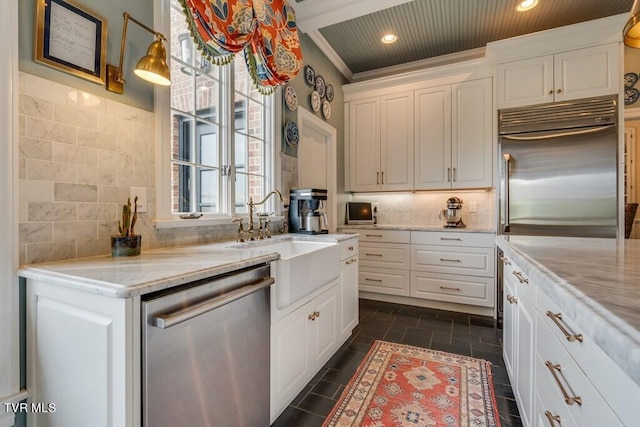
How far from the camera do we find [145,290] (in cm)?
88

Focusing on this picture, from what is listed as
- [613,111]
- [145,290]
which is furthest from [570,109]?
[145,290]

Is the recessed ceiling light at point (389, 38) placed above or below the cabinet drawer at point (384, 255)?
above

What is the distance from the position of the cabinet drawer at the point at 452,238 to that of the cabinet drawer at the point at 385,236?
0.09 metres

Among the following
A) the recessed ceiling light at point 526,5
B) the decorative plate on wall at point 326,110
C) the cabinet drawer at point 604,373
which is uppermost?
the recessed ceiling light at point 526,5

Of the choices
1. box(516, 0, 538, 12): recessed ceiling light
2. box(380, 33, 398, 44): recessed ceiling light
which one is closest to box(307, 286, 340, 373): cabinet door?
box(380, 33, 398, 44): recessed ceiling light

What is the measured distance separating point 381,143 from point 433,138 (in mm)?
636

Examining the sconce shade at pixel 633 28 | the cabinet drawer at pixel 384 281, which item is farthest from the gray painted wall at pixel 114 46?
the cabinet drawer at pixel 384 281

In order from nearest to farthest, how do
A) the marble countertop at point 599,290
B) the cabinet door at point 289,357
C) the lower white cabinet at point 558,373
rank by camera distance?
the marble countertop at point 599,290 → the lower white cabinet at point 558,373 → the cabinet door at point 289,357

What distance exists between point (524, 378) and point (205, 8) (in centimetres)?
245

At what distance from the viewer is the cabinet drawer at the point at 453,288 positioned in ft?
10.1

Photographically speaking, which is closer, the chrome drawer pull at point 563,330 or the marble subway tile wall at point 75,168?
the chrome drawer pull at point 563,330

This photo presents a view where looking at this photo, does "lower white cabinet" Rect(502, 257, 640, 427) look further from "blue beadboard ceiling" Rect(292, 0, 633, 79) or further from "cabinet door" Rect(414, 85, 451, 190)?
"blue beadboard ceiling" Rect(292, 0, 633, 79)

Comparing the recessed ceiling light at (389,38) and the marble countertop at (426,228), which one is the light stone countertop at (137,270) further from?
the recessed ceiling light at (389,38)

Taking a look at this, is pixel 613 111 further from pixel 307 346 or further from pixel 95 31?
pixel 95 31
